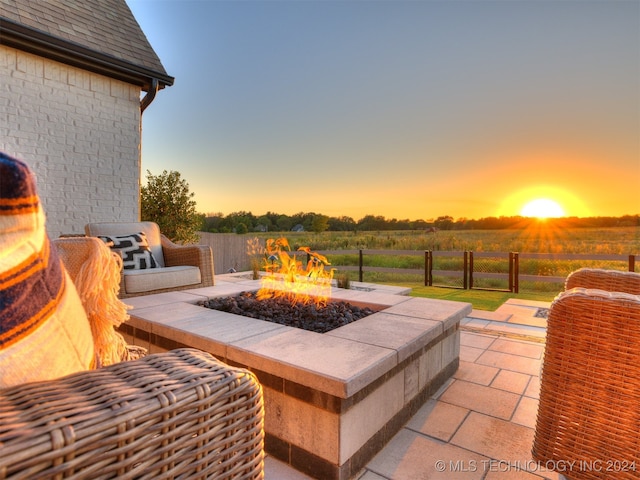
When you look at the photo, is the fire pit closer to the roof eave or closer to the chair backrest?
the chair backrest

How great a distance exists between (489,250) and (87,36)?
8628 millimetres

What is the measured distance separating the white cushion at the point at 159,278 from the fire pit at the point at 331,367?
2.51 ft

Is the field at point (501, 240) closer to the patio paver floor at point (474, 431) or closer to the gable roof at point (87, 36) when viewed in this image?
the patio paver floor at point (474, 431)

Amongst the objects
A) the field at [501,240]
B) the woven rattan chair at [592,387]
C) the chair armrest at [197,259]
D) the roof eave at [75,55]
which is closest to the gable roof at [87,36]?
the roof eave at [75,55]

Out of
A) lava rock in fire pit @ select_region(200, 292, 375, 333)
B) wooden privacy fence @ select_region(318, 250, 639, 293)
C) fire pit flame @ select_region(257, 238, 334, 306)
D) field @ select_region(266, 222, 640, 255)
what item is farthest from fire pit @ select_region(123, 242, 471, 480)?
field @ select_region(266, 222, 640, 255)

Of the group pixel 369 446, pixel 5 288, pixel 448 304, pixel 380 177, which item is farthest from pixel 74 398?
pixel 380 177

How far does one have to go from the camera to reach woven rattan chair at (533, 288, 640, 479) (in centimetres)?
120

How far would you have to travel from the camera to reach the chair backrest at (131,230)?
3.71 meters

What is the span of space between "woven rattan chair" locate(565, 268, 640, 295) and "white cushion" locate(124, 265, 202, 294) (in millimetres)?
3278

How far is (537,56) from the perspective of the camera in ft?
17.7

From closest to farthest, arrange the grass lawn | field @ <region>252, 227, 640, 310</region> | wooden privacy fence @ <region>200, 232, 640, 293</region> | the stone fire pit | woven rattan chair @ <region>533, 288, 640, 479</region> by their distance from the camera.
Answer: woven rattan chair @ <region>533, 288, 640, 479</region> < the stone fire pit < the grass lawn < wooden privacy fence @ <region>200, 232, 640, 293</region> < field @ <region>252, 227, 640, 310</region>

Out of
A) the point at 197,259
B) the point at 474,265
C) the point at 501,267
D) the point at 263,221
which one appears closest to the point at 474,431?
the point at 197,259

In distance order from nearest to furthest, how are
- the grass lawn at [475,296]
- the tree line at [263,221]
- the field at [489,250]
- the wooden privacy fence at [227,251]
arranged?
1. the grass lawn at [475,296]
2. the field at [489,250]
3. the tree line at [263,221]
4. the wooden privacy fence at [227,251]

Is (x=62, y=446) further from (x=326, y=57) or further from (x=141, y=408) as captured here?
(x=326, y=57)
